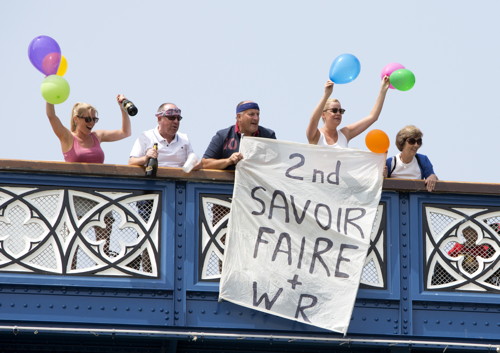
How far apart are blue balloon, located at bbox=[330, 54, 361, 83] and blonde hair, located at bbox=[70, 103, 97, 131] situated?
2611 mm

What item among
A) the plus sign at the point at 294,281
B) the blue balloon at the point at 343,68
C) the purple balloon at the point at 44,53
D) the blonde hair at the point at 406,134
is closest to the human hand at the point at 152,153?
the purple balloon at the point at 44,53

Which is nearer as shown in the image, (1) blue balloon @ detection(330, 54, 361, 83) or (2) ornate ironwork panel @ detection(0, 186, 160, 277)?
(2) ornate ironwork panel @ detection(0, 186, 160, 277)

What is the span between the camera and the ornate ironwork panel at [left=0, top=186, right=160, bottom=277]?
1196 centimetres

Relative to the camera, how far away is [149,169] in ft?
39.7

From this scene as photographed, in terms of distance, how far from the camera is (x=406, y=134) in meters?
13.0

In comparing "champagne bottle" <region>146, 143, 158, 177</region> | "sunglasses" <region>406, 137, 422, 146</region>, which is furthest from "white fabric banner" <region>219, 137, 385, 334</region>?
"champagne bottle" <region>146, 143, 158, 177</region>

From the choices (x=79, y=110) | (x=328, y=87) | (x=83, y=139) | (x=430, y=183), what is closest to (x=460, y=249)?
(x=430, y=183)

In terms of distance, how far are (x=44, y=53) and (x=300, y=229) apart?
3295mm

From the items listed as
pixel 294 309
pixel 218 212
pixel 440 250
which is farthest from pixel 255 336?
pixel 440 250

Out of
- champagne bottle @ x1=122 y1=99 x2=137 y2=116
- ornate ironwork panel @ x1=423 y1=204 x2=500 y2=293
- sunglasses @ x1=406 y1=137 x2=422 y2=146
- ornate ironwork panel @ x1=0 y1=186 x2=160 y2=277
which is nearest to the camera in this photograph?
ornate ironwork panel @ x1=0 y1=186 x2=160 y2=277

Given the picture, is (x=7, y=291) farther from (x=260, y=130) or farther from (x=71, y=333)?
(x=260, y=130)

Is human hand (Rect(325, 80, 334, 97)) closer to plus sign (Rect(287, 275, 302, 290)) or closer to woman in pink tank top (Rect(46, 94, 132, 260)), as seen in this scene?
plus sign (Rect(287, 275, 302, 290))

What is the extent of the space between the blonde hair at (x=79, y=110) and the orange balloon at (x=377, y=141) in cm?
299

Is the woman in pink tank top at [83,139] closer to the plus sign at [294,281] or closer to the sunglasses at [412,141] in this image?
the plus sign at [294,281]
